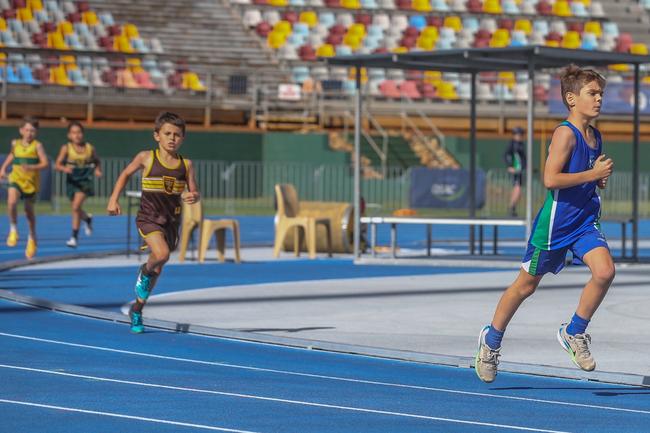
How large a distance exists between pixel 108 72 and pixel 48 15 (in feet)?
13.0

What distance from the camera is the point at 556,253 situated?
9086 millimetres

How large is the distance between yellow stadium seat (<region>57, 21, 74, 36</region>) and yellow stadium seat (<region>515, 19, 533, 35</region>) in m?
14.9

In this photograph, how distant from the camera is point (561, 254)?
9.14 meters

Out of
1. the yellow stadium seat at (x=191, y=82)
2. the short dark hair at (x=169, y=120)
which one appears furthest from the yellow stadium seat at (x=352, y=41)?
the short dark hair at (x=169, y=120)

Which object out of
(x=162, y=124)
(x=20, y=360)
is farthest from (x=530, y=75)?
(x=20, y=360)

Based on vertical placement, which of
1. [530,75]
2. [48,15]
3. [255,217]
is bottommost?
[255,217]

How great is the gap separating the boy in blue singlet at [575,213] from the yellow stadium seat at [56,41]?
117 feet

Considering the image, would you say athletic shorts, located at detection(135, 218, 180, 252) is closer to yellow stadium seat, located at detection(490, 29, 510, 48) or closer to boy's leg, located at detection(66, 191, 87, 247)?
boy's leg, located at detection(66, 191, 87, 247)

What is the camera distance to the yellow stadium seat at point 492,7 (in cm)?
5102

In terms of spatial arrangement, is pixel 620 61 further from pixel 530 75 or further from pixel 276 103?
pixel 276 103

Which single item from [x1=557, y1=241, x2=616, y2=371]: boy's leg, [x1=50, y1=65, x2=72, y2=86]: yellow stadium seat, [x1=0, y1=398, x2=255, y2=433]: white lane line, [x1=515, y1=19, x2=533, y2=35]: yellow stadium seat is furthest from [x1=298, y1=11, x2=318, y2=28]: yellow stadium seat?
[x1=0, y1=398, x2=255, y2=433]: white lane line

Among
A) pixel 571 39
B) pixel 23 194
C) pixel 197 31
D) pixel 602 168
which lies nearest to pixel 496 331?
pixel 602 168

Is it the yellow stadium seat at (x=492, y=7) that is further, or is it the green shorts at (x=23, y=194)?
the yellow stadium seat at (x=492, y=7)

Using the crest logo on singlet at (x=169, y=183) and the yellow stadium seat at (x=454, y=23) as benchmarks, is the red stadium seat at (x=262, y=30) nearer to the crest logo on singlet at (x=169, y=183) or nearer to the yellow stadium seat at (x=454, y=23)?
the yellow stadium seat at (x=454, y=23)
